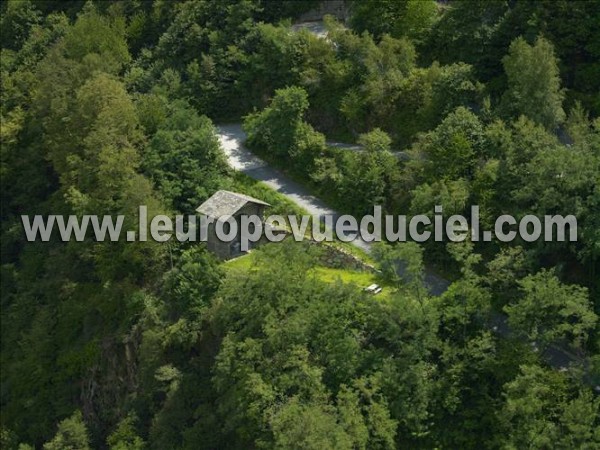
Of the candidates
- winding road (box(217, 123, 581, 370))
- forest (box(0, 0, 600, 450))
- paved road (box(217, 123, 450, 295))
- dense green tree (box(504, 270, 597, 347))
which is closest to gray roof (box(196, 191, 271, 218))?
forest (box(0, 0, 600, 450))

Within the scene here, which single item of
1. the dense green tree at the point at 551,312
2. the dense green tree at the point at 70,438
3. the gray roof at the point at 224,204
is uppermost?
the gray roof at the point at 224,204

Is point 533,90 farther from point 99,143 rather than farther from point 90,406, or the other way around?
point 90,406

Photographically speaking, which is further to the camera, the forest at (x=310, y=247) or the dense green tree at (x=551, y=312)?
the forest at (x=310, y=247)

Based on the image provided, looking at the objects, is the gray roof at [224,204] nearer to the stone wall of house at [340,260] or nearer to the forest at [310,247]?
the forest at [310,247]

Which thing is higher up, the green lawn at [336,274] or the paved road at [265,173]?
the paved road at [265,173]

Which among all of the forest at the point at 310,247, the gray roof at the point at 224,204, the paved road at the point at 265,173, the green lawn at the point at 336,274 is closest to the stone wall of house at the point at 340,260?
the green lawn at the point at 336,274

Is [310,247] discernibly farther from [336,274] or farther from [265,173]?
[265,173]
